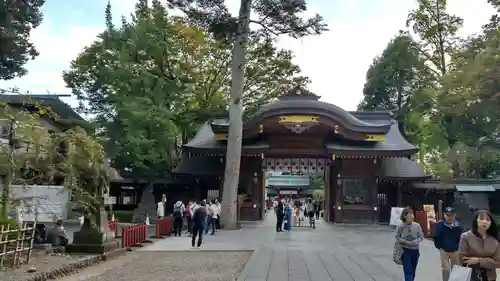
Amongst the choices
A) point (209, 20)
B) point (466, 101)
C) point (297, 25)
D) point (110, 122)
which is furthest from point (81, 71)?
point (466, 101)

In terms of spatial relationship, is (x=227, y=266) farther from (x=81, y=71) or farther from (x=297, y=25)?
(x=81, y=71)

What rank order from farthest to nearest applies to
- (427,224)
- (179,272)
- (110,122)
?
(110,122) → (427,224) → (179,272)

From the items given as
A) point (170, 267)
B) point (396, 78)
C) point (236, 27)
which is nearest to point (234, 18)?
point (236, 27)

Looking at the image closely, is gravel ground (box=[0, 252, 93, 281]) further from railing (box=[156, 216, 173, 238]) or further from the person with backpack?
the person with backpack

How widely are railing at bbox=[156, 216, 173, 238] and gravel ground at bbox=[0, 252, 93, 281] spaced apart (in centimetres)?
772

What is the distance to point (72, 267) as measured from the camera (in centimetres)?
1142

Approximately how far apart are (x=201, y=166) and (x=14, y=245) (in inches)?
769

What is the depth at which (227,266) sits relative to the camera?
12.5 metres

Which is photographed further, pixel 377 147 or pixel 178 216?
pixel 377 147

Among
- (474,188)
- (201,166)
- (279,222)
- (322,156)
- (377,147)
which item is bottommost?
(279,222)

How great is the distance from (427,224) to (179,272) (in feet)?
43.1

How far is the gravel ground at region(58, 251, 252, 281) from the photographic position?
10.7 meters

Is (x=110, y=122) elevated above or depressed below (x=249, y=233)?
above

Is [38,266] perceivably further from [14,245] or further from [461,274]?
[461,274]
